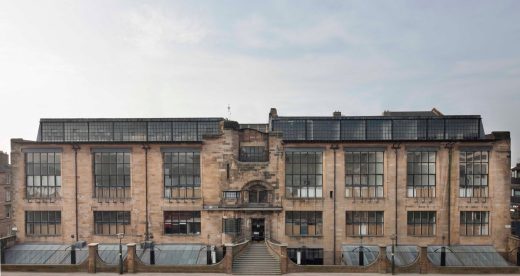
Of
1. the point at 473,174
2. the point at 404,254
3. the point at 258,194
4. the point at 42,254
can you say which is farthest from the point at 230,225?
the point at 473,174

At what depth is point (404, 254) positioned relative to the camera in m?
33.2

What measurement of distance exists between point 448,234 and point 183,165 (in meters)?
29.4

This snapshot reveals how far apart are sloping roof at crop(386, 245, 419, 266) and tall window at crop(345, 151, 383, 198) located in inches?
230

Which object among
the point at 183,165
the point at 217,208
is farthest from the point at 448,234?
the point at 183,165

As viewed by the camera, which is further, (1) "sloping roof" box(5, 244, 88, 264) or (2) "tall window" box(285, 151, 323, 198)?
(2) "tall window" box(285, 151, 323, 198)

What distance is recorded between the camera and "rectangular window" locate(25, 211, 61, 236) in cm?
3522

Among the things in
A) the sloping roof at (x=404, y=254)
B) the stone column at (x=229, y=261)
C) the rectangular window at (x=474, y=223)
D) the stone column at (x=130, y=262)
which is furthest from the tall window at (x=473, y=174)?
the stone column at (x=130, y=262)

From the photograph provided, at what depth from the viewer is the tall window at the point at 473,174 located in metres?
34.6

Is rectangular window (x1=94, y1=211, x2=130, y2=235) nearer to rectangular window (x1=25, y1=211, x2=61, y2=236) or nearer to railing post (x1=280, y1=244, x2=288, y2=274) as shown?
rectangular window (x1=25, y1=211, x2=61, y2=236)

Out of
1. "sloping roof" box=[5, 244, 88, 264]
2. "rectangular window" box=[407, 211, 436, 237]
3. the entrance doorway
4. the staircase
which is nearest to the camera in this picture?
the staircase

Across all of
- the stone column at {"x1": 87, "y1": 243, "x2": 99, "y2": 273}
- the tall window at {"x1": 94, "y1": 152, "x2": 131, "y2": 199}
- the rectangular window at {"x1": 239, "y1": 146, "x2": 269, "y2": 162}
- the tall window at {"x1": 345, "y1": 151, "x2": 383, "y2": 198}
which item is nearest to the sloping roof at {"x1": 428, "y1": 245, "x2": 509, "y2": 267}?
the tall window at {"x1": 345, "y1": 151, "x2": 383, "y2": 198}

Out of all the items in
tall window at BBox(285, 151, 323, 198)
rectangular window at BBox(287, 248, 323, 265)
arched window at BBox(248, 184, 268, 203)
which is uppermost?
tall window at BBox(285, 151, 323, 198)

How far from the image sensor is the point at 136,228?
34938 millimetres

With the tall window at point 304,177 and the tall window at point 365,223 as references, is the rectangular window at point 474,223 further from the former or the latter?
the tall window at point 304,177
